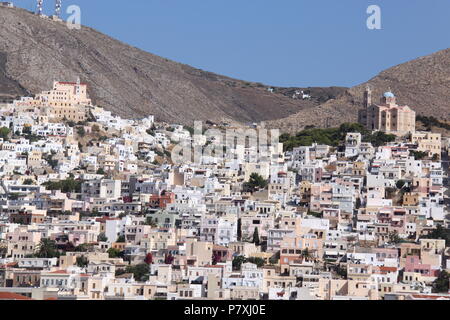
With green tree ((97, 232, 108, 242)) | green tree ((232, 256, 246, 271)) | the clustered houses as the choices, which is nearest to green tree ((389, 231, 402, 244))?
the clustered houses

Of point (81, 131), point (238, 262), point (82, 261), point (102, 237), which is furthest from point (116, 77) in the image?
point (238, 262)

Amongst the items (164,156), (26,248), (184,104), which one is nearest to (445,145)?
(164,156)

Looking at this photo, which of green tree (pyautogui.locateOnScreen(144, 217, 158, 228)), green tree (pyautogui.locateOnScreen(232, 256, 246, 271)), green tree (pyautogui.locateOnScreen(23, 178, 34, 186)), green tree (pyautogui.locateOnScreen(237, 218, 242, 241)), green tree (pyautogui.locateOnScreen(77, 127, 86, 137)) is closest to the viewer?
green tree (pyautogui.locateOnScreen(232, 256, 246, 271))

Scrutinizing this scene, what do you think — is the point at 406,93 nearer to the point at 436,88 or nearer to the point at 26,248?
A: the point at 436,88

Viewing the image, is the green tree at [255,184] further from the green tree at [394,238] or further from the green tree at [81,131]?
the green tree at [81,131]

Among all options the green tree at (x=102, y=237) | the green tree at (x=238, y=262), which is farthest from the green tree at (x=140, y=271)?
the green tree at (x=102, y=237)

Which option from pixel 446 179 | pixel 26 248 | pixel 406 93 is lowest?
pixel 26 248

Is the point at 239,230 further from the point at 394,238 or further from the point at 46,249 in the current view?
the point at 46,249

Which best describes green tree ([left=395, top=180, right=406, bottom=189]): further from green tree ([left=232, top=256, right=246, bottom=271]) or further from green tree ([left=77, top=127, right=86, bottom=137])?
green tree ([left=77, top=127, right=86, bottom=137])
